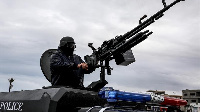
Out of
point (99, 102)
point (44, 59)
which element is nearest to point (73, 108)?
point (99, 102)

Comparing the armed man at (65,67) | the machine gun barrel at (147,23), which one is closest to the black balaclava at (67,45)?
the armed man at (65,67)

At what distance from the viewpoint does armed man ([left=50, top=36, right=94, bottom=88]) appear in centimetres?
567

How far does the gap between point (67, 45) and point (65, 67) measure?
1.84ft

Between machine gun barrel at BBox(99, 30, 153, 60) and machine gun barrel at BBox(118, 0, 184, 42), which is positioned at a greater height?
machine gun barrel at BBox(118, 0, 184, 42)

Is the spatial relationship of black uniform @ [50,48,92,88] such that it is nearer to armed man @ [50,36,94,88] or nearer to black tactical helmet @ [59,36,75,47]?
armed man @ [50,36,94,88]

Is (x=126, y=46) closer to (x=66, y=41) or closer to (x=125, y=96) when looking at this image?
(x=66, y=41)

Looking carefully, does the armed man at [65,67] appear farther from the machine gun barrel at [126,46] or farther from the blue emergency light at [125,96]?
the blue emergency light at [125,96]

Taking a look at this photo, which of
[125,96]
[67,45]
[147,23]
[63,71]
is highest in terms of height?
[147,23]

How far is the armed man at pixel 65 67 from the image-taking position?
567cm

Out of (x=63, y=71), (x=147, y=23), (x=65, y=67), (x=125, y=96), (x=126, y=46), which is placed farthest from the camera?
(x=147, y=23)

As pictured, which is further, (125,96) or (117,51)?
(117,51)

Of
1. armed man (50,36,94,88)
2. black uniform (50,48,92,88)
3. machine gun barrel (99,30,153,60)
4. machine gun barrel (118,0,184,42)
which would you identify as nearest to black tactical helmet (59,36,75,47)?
armed man (50,36,94,88)

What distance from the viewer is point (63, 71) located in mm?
5734

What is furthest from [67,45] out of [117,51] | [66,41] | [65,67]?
[117,51]
